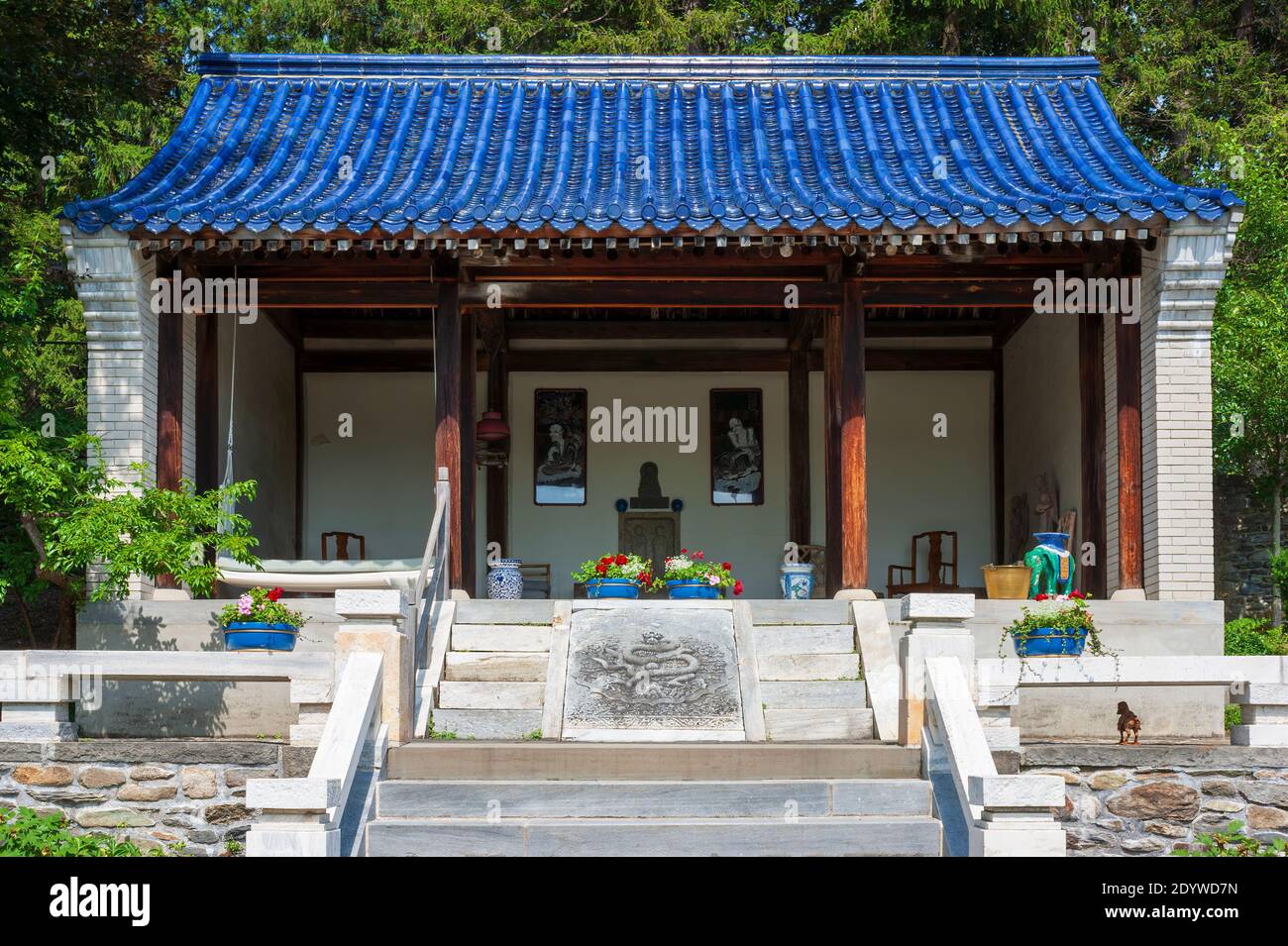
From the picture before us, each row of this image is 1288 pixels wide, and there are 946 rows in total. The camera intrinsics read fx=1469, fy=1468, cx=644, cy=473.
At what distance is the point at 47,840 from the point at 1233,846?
22.6ft

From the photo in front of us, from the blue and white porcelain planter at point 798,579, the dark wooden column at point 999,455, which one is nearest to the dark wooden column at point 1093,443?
the blue and white porcelain planter at point 798,579

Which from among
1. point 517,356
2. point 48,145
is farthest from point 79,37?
point 517,356

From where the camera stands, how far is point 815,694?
9.47m

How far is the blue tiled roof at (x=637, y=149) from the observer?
437 inches

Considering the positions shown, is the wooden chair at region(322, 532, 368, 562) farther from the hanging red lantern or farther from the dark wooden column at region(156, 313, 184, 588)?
the dark wooden column at region(156, 313, 184, 588)

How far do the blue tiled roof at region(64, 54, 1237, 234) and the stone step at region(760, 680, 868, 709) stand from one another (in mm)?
3554

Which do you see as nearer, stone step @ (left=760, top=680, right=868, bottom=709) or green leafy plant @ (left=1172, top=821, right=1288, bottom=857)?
green leafy plant @ (left=1172, top=821, right=1288, bottom=857)

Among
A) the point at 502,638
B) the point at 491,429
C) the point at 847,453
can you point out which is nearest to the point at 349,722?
the point at 502,638

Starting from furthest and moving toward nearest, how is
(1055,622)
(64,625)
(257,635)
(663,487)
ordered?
(663,487) < (64,625) < (257,635) < (1055,622)

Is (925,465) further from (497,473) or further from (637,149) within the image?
(637,149)

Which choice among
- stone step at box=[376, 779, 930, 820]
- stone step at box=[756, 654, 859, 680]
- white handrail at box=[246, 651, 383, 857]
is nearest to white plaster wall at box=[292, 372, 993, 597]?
stone step at box=[756, 654, 859, 680]

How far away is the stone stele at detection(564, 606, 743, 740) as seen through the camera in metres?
9.05

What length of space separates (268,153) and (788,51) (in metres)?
8.78

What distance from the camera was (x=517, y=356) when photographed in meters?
16.0
